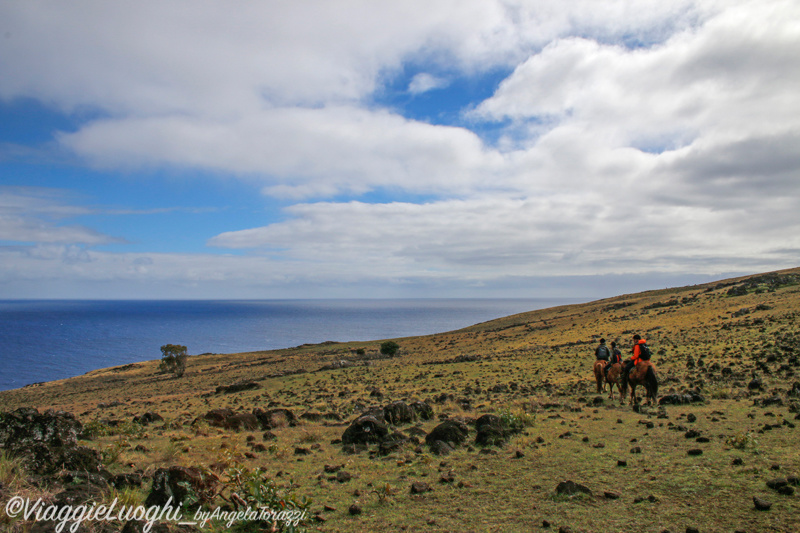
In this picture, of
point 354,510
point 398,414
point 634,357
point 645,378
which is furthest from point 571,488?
point 634,357

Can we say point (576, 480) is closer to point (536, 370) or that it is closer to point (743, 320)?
point (536, 370)

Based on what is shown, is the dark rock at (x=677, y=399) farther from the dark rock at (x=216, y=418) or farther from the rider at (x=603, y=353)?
the dark rock at (x=216, y=418)

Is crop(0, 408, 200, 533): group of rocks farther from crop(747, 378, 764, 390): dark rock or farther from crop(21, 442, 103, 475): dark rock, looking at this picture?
crop(747, 378, 764, 390): dark rock

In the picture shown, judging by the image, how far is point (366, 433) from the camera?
12102 mm

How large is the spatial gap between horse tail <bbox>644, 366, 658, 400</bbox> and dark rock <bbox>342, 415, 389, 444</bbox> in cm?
1033

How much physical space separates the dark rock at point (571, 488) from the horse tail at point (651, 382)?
31.8 feet

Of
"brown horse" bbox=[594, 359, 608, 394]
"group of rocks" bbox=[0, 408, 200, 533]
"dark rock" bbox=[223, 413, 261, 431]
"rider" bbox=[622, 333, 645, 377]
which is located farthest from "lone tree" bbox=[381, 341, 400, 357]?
"group of rocks" bbox=[0, 408, 200, 533]

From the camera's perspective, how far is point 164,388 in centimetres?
4241

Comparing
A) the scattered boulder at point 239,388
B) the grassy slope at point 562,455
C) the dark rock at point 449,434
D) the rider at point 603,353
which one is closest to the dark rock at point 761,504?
the grassy slope at point 562,455

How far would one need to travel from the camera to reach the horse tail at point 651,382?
15.1 m

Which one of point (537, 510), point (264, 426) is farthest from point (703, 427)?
point (264, 426)

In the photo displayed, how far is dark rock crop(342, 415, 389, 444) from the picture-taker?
12016 mm

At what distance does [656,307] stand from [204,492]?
64015mm

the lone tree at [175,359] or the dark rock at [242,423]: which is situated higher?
the dark rock at [242,423]
